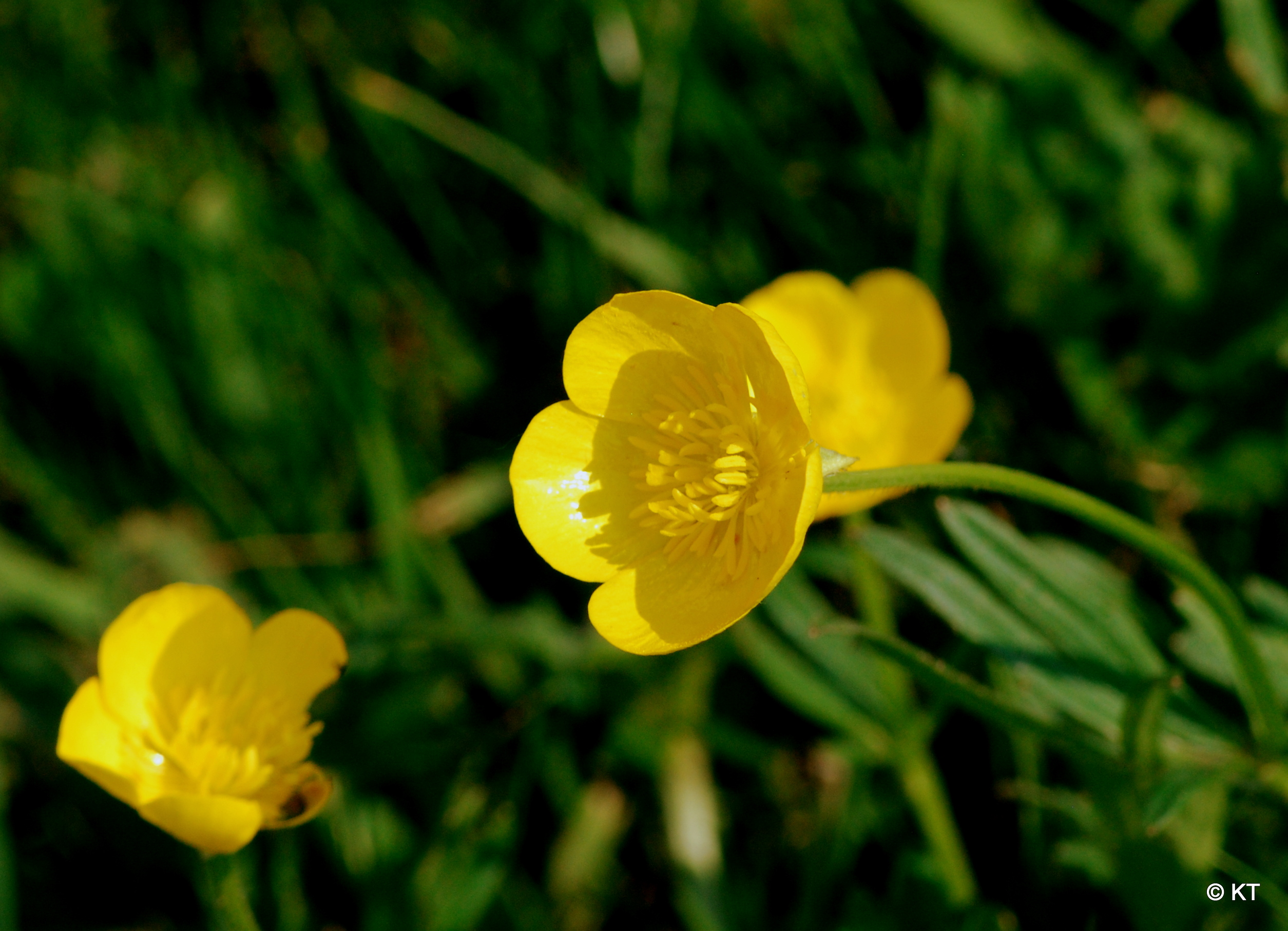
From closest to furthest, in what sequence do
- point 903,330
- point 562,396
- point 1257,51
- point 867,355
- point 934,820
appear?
point 934,820, point 903,330, point 867,355, point 1257,51, point 562,396

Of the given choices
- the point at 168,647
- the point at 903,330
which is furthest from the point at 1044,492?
the point at 168,647

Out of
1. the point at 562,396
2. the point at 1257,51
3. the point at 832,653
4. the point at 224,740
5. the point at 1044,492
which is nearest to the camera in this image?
the point at 1044,492

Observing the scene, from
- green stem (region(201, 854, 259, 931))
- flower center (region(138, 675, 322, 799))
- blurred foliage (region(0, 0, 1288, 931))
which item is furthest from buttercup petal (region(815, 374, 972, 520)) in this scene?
green stem (region(201, 854, 259, 931))

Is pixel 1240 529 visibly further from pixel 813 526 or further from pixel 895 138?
pixel 895 138

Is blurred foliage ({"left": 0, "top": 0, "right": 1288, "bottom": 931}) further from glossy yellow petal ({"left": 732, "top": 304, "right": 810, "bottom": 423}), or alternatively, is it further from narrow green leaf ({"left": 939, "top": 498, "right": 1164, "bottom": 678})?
glossy yellow petal ({"left": 732, "top": 304, "right": 810, "bottom": 423})

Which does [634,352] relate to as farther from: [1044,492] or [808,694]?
[808,694]

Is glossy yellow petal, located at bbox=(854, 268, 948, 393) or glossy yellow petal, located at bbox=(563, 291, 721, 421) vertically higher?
glossy yellow petal, located at bbox=(563, 291, 721, 421)
